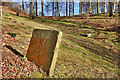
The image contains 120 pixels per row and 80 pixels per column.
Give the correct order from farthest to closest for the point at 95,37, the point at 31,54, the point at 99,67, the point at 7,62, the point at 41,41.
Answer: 1. the point at 95,37
2. the point at 99,67
3. the point at 31,54
4. the point at 41,41
5. the point at 7,62

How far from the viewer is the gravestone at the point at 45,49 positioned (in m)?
4.44

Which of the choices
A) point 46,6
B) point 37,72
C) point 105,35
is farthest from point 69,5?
point 37,72

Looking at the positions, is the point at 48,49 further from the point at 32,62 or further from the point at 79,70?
the point at 79,70

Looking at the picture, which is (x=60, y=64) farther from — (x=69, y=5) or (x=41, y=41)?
(x=69, y=5)

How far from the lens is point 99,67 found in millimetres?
6805

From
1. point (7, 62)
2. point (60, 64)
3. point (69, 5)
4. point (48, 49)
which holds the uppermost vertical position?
point (69, 5)

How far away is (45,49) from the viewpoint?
4.72m

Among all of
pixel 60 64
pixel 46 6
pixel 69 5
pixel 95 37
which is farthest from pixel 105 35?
pixel 46 6

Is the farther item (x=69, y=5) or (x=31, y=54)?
(x=69, y=5)

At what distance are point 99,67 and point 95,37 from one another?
23.7ft

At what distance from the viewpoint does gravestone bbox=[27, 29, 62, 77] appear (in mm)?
4438

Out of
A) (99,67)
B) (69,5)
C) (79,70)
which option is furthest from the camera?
(69,5)

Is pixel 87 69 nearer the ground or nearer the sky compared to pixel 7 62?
nearer the ground

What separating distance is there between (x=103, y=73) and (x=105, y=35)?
9.28 metres
